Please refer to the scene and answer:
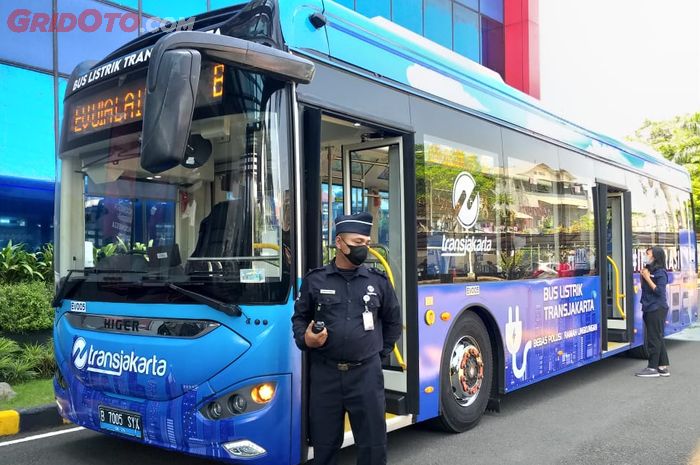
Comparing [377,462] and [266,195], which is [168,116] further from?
[377,462]

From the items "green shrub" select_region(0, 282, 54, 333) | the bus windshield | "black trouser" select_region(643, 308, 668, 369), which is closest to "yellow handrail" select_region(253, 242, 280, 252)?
the bus windshield

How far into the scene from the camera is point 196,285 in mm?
3859

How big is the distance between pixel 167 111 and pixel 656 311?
7488 mm

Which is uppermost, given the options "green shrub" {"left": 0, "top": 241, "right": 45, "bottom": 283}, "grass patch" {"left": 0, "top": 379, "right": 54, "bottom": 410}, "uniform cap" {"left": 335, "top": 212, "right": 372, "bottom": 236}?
"uniform cap" {"left": 335, "top": 212, "right": 372, "bottom": 236}

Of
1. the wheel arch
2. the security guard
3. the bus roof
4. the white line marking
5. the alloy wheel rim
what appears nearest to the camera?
the security guard

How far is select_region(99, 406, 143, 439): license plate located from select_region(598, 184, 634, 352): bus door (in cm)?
682

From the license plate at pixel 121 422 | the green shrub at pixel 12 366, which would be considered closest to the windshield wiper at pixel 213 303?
the license plate at pixel 121 422

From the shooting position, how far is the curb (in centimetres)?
A: 588

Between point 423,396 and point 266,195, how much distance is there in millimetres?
2165

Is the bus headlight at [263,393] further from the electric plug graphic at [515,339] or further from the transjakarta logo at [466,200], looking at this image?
the electric plug graphic at [515,339]

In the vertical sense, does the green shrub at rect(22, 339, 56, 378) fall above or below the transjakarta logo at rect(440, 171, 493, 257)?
below

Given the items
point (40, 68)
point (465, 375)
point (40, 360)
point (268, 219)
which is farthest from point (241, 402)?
point (40, 68)

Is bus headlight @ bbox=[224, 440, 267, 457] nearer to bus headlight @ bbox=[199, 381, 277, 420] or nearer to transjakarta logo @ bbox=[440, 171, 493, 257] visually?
bus headlight @ bbox=[199, 381, 277, 420]

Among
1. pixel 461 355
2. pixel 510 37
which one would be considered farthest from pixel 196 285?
pixel 510 37
